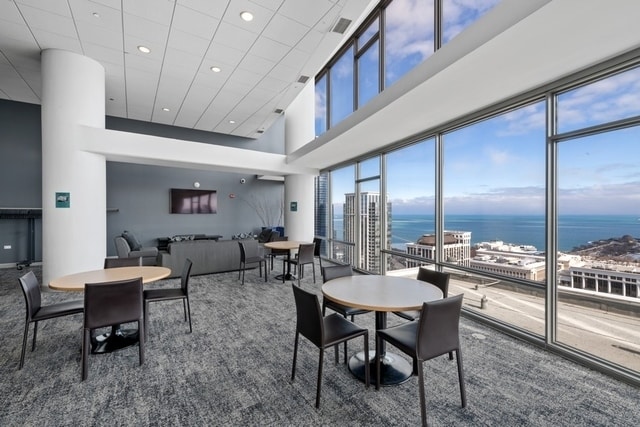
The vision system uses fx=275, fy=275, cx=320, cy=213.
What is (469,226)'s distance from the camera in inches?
154

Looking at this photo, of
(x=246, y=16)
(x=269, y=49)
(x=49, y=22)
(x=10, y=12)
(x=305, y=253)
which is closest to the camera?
(x=10, y=12)

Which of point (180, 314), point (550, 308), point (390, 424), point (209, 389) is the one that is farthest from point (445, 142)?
point (180, 314)

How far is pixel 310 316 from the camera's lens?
2.08 metres

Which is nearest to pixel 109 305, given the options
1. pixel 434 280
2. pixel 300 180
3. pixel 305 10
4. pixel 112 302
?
pixel 112 302

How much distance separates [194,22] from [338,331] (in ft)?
14.0

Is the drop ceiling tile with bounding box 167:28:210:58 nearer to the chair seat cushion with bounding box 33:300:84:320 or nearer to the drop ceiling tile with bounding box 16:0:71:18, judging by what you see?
the drop ceiling tile with bounding box 16:0:71:18

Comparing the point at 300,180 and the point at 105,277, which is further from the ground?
the point at 300,180

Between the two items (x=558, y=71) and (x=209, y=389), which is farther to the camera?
(x=558, y=71)

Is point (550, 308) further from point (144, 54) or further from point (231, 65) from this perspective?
point (144, 54)

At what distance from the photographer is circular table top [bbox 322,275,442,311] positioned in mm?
2055

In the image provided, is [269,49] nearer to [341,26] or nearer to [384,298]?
[341,26]

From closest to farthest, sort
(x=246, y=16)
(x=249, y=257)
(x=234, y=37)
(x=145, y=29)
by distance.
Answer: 1. (x=246, y=16)
2. (x=145, y=29)
3. (x=234, y=37)
4. (x=249, y=257)

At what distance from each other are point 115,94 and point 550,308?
8.43m

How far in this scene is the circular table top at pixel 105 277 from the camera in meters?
2.55
